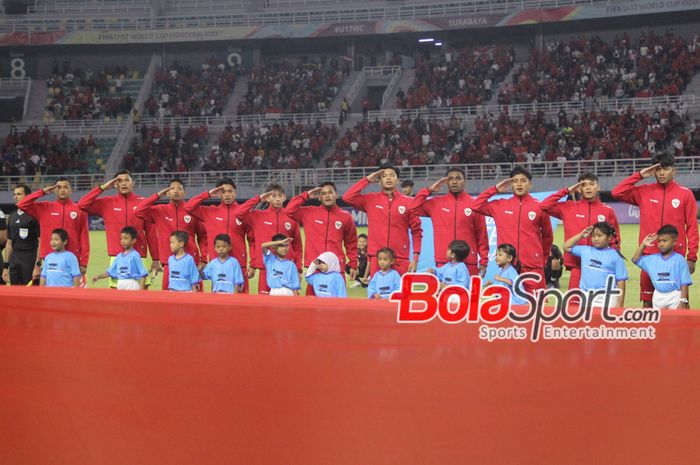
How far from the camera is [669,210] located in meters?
8.48

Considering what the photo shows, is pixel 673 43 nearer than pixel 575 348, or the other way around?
pixel 575 348

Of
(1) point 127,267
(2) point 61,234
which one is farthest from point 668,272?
(2) point 61,234

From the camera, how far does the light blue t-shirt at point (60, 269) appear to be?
980 centimetres

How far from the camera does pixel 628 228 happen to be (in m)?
25.1

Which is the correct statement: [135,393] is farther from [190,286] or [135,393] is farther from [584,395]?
[190,286]

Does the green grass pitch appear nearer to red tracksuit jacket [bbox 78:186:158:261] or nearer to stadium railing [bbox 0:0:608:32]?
red tracksuit jacket [bbox 78:186:158:261]

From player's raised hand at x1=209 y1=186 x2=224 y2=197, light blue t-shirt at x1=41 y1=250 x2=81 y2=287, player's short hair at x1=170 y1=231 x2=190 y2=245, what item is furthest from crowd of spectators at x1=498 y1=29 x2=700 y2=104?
light blue t-shirt at x1=41 y1=250 x2=81 y2=287

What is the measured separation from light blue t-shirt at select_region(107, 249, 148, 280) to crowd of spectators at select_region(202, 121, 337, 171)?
84.6ft

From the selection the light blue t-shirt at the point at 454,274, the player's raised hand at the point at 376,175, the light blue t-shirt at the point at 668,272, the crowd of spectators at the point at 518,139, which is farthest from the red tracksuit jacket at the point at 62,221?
the crowd of spectators at the point at 518,139

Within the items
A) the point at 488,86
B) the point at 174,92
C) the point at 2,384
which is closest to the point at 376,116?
the point at 488,86

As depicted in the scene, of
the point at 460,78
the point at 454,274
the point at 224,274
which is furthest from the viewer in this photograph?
the point at 460,78

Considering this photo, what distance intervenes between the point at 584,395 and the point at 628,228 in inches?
895

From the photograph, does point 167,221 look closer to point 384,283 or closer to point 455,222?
point 384,283

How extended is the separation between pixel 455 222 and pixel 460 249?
0.81 meters
